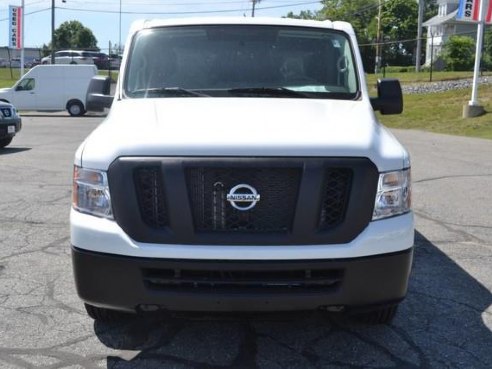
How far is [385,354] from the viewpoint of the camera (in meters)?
3.81

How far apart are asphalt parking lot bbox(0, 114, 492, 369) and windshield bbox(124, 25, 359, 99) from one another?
5.31 feet

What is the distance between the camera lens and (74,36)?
108m

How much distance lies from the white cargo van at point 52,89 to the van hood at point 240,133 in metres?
25.0

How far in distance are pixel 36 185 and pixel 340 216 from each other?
6910 mm

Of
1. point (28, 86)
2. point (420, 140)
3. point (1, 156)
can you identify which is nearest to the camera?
point (1, 156)

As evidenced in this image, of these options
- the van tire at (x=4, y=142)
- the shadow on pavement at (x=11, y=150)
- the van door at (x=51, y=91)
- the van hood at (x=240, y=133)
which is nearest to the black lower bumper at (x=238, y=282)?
the van hood at (x=240, y=133)

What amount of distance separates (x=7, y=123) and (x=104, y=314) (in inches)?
417

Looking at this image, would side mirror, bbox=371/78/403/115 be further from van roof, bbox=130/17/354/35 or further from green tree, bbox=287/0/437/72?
green tree, bbox=287/0/437/72

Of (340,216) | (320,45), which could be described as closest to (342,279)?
(340,216)

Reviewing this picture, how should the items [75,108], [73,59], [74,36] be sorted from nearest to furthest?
[75,108] → [73,59] → [74,36]

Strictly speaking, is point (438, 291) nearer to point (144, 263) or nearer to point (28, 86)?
point (144, 263)

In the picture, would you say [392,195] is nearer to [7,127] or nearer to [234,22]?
[234,22]

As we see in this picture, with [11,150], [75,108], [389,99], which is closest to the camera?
[389,99]

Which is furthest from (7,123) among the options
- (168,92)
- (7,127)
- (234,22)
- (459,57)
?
(459,57)
